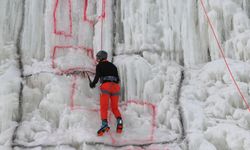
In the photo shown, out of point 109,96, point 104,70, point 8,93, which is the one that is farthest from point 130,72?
point 8,93

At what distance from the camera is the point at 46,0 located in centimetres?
632

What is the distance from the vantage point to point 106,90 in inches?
199

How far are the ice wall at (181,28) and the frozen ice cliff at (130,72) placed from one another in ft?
0.05

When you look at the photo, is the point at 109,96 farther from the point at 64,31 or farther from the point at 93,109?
the point at 64,31

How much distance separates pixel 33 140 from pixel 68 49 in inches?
68.2

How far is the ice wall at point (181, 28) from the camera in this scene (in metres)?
5.48

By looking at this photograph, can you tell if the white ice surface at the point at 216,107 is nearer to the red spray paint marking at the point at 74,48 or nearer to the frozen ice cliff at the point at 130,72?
the frozen ice cliff at the point at 130,72

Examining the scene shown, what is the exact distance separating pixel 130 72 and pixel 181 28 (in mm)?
1156

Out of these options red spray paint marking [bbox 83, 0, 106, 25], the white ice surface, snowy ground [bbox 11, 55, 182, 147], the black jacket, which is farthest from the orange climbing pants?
red spray paint marking [bbox 83, 0, 106, 25]

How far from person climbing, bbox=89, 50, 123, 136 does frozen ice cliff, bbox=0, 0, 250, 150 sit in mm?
267

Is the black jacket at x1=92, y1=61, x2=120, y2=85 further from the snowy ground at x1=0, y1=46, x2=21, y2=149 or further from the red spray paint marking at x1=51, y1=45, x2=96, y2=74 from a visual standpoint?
the snowy ground at x1=0, y1=46, x2=21, y2=149

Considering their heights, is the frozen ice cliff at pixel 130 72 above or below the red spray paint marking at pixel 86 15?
below

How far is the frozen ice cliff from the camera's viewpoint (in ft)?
16.4

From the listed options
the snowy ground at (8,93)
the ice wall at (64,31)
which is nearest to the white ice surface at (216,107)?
the ice wall at (64,31)
